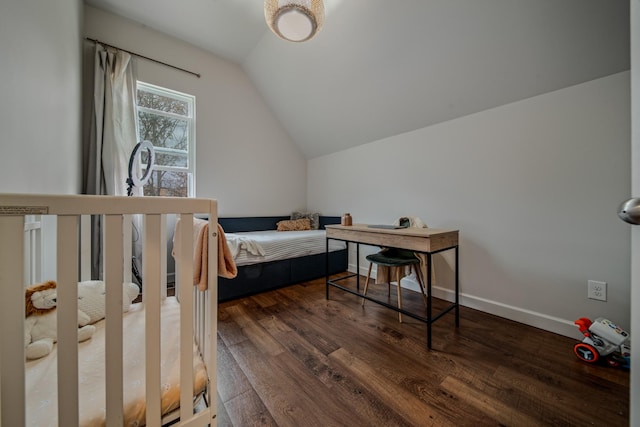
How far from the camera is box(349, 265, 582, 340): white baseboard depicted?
167 centimetres

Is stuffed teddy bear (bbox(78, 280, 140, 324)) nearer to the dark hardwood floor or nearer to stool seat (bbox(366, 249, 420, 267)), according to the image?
the dark hardwood floor

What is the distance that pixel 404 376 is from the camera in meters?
1.29

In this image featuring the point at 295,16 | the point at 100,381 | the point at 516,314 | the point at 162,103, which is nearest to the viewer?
the point at 100,381

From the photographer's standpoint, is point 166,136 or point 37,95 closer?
point 37,95

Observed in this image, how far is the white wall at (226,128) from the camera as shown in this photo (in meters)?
2.69

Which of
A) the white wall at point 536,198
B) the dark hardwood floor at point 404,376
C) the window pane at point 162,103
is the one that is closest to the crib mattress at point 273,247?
the dark hardwood floor at point 404,376

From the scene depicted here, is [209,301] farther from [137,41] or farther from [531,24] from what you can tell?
[137,41]

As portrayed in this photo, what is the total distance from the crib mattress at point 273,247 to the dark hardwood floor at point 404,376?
64cm

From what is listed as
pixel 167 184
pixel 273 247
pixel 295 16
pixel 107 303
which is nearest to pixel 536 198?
pixel 295 16

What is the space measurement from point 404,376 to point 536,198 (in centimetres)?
167

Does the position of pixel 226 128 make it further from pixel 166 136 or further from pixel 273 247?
pixel 273 247

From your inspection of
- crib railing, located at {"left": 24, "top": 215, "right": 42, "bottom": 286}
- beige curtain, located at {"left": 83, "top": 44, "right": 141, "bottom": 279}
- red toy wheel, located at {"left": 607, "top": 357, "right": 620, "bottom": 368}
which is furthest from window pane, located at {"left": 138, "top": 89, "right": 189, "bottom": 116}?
red toy wheel, located at {"left": 607, "top": 357, "right": 620, "bottom": 368}

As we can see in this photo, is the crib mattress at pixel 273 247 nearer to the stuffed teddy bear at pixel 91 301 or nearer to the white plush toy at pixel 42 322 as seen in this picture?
the stuffed teddy bear at pixel 91 301

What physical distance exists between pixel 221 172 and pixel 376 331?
279cm
